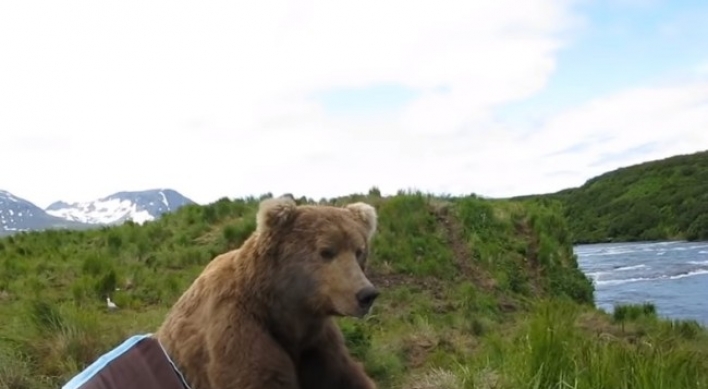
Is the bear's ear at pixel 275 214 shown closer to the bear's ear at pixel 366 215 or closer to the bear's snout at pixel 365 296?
the bear's ear at pixel 366 215

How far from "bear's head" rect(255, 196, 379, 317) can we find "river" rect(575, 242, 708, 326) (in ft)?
Answer: 31.6

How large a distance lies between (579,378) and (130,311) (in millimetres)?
5277

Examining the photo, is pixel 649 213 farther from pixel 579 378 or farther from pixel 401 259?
pixel 579 378

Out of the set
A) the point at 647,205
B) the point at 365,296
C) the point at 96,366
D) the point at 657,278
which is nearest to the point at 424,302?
the point at 365,296

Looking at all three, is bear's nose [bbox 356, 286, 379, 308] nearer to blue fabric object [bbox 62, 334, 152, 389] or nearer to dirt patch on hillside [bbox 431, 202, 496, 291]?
blue fabric object [bbox 62, 334, 152, 389]

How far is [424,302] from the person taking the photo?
34.0ft

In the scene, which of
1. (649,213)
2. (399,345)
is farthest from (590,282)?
(649,213)

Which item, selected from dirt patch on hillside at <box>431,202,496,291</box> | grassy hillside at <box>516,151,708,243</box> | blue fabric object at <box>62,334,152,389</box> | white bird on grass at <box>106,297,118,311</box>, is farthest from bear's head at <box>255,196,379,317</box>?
grassy hillside at <box>516,151,708,243</box>

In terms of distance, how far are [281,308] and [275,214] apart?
0.45m

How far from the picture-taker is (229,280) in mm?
4395

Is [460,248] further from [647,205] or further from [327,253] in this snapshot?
[647,205]

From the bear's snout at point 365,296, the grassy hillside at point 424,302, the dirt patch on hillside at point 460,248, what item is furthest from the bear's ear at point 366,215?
the dirt patch on hillside at point 460,248

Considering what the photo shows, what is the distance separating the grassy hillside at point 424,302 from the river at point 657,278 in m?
2.52

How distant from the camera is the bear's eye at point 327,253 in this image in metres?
4.23
